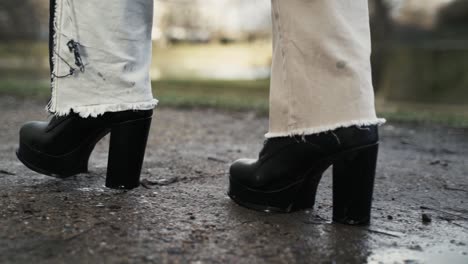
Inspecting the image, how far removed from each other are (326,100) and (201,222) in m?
0.38

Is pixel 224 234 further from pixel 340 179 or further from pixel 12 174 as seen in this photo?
pixel 12 174

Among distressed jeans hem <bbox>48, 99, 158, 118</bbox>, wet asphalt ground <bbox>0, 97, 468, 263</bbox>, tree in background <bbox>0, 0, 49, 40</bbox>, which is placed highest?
tree in background <bbox>0, 0, 49, 40</bbox>

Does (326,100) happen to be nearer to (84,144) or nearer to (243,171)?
(243,171)

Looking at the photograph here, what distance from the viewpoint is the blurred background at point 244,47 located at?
319 inches

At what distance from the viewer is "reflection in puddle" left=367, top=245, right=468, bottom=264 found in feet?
3.48

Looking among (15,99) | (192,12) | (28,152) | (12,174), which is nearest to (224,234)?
(28,152)

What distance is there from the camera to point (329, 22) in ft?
3.77

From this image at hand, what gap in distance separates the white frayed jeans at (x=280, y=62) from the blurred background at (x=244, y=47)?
3955 mm

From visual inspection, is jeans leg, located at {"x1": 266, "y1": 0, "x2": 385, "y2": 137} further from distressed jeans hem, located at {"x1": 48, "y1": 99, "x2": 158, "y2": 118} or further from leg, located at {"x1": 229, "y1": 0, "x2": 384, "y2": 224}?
distressed jeans hem, located at {"x1": 48, "y1": 99, "x2": 158, "y2": 118}

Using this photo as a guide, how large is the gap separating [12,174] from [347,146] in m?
0.99

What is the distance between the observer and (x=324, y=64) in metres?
1.16

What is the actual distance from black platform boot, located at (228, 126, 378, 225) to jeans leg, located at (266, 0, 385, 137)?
33 millimetres

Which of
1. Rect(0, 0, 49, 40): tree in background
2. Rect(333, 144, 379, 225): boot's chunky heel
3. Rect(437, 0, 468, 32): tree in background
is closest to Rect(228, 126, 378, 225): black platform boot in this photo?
Rect(333, 144, 379, 225): boot's chunky heel

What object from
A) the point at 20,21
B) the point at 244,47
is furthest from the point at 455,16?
the point at 20,21
